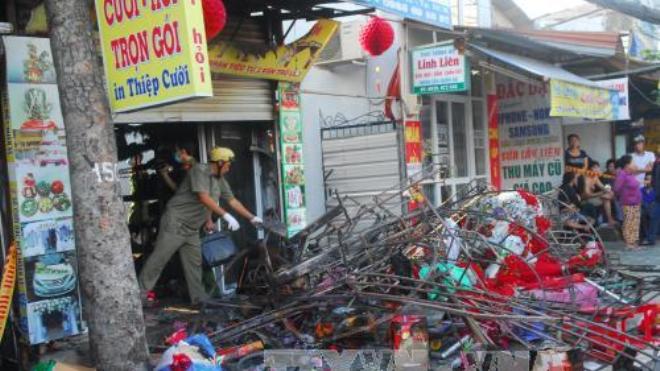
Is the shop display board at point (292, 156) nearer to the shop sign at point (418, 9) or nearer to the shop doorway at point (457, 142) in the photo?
the shop sign at point (418, 9)

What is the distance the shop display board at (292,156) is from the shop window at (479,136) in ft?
19.5

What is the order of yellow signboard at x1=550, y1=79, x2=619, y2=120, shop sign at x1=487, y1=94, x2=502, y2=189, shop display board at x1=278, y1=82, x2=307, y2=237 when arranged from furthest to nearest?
shop sign at x1=487, y1=94, x2=502, y2=189
yellow signboard at x1=550, y1=79, x2=619, y2=120
shop display board at x1=278, y1=82, x2=307, y2=237

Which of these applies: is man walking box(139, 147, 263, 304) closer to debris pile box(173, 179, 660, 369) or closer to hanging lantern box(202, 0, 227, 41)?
debris pile box(173, 179, 660, 369)

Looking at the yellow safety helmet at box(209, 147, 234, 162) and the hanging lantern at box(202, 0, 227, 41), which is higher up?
the hanging lantern at box(202, 0, 227, 41)

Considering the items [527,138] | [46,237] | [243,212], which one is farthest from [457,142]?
[46,237]

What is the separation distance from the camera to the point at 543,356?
4305 mm

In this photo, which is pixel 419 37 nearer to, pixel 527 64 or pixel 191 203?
pixel 527 64

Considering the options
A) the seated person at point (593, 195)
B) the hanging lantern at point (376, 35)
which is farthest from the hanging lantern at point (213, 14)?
the seated person at point (593, 195)

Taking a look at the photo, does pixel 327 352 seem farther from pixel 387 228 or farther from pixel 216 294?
pixel 216 294

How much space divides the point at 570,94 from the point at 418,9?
156 inches

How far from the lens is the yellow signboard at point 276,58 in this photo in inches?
308

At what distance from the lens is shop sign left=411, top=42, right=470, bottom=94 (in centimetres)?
1029

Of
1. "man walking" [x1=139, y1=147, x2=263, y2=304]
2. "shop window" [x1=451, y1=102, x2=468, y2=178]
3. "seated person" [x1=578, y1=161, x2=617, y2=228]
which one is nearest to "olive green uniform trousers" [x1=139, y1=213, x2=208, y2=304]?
"man walking" [x1=139, y1=147, x2=263, y2=304]

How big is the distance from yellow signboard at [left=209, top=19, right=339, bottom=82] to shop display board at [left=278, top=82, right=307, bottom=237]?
0.22 m
